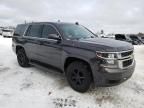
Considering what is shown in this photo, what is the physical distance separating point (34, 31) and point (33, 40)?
41 cm

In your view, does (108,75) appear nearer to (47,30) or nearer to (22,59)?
(47,30)

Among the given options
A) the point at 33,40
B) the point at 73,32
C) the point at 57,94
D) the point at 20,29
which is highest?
the point at 20,29

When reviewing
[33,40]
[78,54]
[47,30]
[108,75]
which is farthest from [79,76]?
[33,40]

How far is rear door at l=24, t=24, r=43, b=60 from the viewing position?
6156mm

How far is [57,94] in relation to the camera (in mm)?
4801

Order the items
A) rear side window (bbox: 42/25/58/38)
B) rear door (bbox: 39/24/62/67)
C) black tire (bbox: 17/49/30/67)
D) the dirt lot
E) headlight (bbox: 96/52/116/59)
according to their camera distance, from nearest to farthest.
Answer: headlight (bbox: 96/52/116/59), the dirt lot, rear door (bbox: 39/24/62/67), rear side window (bbox: 42/25/58/38), black tire (bbox: 17/49/30/67)

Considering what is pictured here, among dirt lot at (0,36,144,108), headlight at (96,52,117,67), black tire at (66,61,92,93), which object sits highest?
headlight at (96,52,117,67)

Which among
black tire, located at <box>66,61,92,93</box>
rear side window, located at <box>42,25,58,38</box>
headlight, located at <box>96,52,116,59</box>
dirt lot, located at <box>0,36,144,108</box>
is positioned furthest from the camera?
rear side window, located at <box>42,25,58,38</box>

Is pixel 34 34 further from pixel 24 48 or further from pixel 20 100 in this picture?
pixel 20 100

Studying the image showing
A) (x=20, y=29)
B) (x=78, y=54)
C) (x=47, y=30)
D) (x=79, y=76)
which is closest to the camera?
(x=78, y=54)

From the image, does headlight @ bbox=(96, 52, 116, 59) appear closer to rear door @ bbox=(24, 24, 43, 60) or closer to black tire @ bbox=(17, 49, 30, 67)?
rear door @ bbox=(24, 24, 43, 60)

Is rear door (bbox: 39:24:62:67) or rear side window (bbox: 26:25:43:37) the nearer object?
rear door (bbox: 39:24:62:67)

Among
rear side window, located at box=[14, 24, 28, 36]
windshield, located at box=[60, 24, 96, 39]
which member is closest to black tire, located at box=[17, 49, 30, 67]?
rear side window, located at box=[14, 24, 28, 36]

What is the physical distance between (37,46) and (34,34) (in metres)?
0.61
